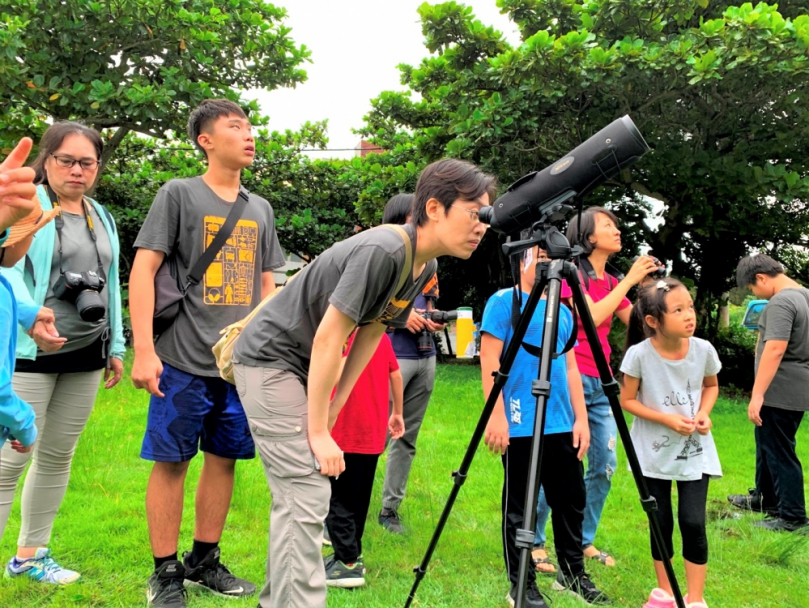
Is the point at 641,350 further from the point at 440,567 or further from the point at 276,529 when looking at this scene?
the point at 276,529

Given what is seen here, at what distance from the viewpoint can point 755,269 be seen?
429cm

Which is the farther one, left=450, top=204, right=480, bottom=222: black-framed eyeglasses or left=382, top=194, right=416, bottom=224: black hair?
left=382, top=194, right=416, bottom=224: black hair

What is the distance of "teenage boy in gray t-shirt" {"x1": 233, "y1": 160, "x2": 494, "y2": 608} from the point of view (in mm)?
1876

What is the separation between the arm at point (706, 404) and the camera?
8.75ft

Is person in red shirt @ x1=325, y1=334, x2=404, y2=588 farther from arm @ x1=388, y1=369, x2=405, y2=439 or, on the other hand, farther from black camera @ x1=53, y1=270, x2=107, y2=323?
black camera @ x1=53, y1=270, x2=107, y2=323

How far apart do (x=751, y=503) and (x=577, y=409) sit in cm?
232

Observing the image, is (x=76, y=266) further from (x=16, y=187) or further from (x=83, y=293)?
(x=16, y=187)

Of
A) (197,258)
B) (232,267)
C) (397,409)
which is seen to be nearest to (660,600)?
(397,409)

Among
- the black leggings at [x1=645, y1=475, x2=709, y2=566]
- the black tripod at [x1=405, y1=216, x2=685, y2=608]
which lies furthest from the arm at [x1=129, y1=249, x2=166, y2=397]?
the black leggings at [x1=645, y1=475, x2=709, y2=566]

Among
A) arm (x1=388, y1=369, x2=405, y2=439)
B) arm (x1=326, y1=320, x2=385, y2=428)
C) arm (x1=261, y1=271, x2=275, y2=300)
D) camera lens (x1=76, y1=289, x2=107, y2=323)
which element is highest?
arm (x1=261, y1=271, x2=275, y2=300)

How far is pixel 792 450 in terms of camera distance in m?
3.94

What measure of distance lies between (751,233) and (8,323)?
942 cm

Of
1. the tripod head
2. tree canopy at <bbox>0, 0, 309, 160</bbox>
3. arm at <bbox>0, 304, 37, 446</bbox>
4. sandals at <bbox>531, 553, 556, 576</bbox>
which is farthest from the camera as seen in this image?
tree canopy at <bbox>0, 0, 309, 160</bbox>

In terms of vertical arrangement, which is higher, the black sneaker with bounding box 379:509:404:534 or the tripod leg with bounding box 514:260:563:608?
the tripod leg with bounding box 514:260:563:608
